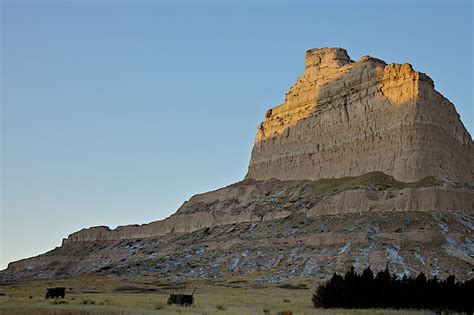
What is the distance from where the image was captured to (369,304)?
3638cm

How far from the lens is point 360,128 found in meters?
104

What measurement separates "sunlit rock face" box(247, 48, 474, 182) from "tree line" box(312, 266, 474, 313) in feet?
176

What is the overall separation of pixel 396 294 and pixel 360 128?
229 feet

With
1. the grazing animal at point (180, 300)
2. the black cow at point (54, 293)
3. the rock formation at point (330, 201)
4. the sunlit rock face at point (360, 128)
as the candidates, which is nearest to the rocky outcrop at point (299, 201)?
the rock formation at point (330, 201)

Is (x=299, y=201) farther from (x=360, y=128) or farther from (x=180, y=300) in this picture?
(x=180, y=300)

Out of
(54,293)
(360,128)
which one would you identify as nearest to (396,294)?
(54,293)

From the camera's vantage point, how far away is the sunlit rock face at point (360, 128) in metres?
92.8

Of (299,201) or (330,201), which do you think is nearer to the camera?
(330,201)

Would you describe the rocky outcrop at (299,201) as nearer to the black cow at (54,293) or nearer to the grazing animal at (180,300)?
the grazing animal at (180,300)

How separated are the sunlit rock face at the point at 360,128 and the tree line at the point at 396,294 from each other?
5376 centimetres

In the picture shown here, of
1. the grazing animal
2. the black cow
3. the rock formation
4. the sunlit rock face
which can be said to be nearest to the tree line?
the grazing animal

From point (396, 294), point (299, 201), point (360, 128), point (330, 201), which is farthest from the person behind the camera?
point (360, 128)

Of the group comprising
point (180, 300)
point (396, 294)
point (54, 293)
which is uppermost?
point (54, 293)

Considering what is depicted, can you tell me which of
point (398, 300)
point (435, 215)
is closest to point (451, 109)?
point (435, 215)
